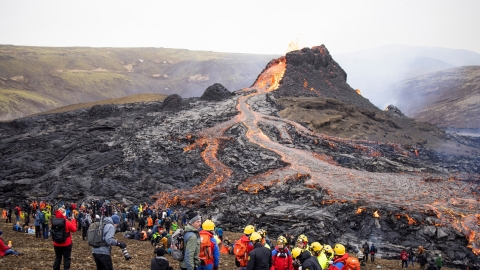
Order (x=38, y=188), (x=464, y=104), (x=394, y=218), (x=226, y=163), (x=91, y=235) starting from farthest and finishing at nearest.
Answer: (x=464, y=104) → (x=226, y=163) → (x=38, y=188) → (x=394, y=218) → (x=91, y=235)

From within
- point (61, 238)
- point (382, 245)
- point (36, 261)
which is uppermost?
point (61, 238)

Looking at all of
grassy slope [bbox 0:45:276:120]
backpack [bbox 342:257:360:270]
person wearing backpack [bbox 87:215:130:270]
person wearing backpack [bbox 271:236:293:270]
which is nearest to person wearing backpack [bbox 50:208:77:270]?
person wearing backpack [bbox 87:215:130:270]

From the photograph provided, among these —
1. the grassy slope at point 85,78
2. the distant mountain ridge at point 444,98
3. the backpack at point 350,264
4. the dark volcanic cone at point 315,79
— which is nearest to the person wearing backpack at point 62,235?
the backpack at point 350,264

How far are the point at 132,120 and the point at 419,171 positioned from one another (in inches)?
1454

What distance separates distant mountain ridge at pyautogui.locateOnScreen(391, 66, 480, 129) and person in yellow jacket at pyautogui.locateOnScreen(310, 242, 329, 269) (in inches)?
4437

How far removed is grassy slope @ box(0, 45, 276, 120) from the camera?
124688mm

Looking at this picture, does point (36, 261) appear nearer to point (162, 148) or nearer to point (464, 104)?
point (162, 148)

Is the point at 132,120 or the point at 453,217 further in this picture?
the point at 132,120

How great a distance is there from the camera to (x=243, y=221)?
32.8m

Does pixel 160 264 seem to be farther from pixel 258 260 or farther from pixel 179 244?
pixel 258 260

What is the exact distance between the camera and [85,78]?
155375mm

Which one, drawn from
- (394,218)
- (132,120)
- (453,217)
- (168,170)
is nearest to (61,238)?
(394,218)

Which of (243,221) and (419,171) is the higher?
(419,171)

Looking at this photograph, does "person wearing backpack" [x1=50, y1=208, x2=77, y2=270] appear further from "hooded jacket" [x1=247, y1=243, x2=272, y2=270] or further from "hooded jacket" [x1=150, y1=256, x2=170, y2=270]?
"hooded jacket" [x1=247, y1=243, x2=272, y2=270]
